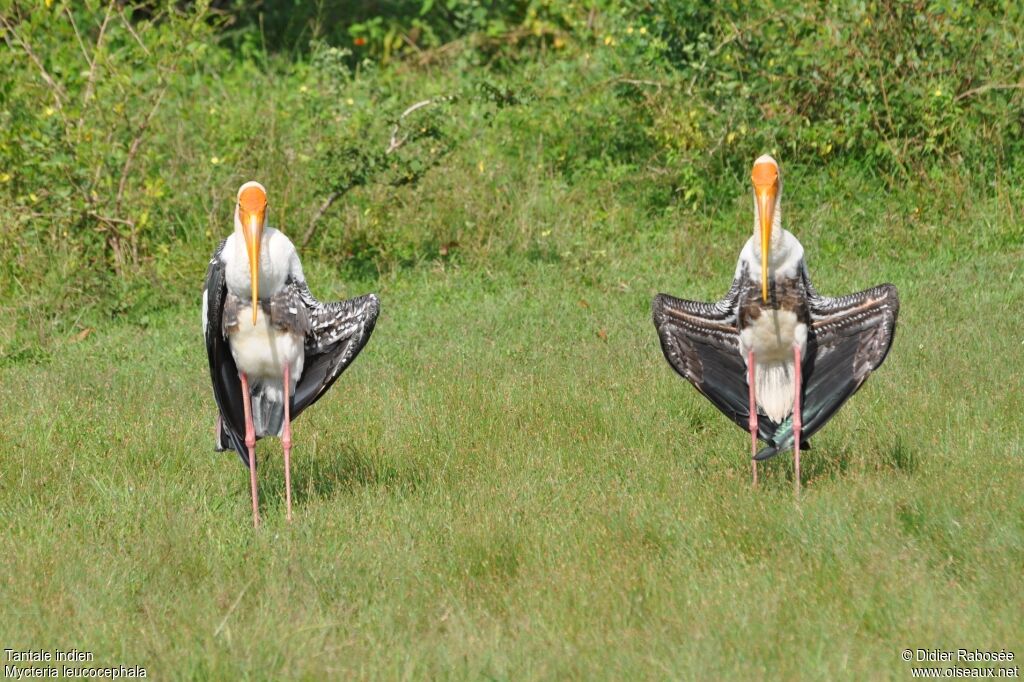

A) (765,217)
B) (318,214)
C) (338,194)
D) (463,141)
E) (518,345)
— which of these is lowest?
(518,345)

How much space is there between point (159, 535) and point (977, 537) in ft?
9.21

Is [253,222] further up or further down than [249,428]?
further up

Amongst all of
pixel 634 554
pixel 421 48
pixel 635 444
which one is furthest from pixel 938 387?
pixel 421 48

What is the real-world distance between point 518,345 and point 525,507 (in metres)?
2.51

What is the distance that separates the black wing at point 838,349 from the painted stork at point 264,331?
174cm

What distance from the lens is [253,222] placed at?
5320mm

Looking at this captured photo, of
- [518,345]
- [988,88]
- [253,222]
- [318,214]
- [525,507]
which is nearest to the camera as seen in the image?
[525,507]

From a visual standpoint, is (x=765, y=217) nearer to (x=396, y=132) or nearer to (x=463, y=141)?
(x=396, y=132)

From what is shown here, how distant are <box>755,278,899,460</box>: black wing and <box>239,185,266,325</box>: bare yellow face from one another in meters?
2.05

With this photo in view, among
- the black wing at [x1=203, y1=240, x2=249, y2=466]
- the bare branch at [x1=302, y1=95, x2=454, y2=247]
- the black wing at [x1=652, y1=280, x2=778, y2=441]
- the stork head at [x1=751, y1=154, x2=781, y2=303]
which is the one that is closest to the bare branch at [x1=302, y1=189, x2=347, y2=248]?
the bare branch at [x1=302, y1=95, x2=454, y2=247]

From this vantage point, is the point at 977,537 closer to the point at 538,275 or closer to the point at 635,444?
the point at 635,444

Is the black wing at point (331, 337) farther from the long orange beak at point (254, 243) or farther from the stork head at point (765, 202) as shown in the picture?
the stork head at point (765, 202)

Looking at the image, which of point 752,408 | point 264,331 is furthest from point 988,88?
point 264,331

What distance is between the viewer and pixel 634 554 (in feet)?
15.4
